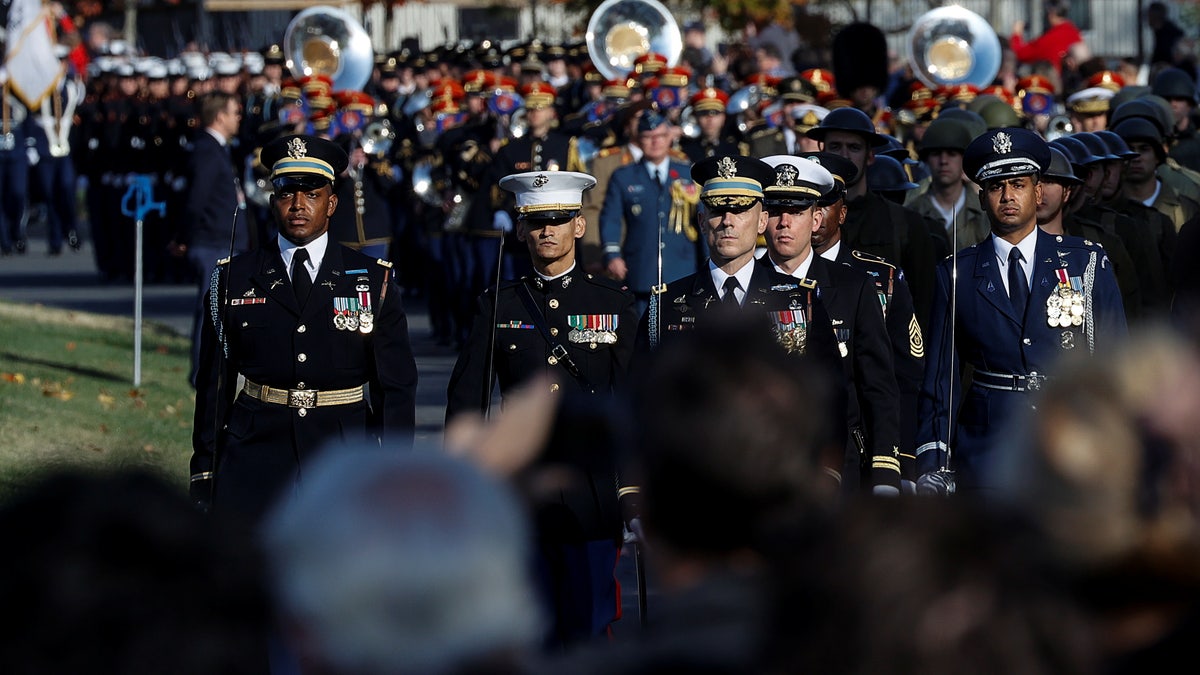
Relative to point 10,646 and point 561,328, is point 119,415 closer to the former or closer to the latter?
point 561,328

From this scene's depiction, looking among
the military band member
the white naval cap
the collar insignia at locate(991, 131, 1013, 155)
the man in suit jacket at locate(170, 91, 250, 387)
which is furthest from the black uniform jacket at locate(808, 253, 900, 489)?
the white naval cap

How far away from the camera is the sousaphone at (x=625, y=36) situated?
63.2 ft

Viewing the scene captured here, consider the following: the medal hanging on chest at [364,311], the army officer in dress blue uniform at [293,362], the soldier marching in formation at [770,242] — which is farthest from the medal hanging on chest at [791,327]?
the medal hanging on chest at [364,311]

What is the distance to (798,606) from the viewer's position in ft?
7.10

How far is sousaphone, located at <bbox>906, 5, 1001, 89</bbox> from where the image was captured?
56.9 feet

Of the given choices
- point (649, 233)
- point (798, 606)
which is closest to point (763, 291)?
point (798, 606)

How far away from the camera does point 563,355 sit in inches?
277

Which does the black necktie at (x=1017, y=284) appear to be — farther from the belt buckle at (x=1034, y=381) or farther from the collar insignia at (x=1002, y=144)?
the collar insignia at (x=1002, y=144)

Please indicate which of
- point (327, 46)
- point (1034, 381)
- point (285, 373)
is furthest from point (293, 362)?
point (327, 46)

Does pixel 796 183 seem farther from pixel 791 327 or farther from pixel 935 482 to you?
pixel 935 482

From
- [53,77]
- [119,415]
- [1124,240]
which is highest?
[53,77]

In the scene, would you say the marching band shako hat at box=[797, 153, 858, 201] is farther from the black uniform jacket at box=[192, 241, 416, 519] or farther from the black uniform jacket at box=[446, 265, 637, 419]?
the black uniform jacket at box=[192, 241, 416, 519]

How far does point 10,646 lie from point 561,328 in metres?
4.94

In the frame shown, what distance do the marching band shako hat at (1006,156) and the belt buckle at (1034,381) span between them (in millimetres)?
859
